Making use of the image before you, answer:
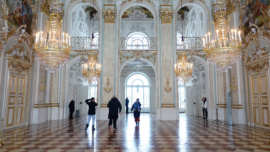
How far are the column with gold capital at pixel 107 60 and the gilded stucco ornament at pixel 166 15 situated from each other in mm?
3143

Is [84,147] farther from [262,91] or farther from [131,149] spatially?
[262,91]

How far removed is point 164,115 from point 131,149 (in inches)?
294

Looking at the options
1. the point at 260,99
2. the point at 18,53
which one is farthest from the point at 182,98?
the point at 18,53

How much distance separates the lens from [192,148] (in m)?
4.72

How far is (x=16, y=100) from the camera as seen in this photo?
8781mm

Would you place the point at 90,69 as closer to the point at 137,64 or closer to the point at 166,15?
the point at 166,15

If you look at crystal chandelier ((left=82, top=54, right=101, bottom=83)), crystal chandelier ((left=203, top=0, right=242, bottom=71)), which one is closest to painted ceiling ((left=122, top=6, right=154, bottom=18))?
crystal chandelier ((left=82, top=54, right=101, bottom=83))

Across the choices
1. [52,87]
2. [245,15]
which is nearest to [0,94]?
[52,87]

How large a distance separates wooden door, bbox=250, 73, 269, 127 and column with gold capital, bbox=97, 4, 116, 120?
7.66 metres

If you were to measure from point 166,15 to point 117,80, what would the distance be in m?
5.29

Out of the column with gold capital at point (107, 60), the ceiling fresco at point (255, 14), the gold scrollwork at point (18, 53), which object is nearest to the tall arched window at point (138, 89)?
the column with gold capital at point (107, 60)

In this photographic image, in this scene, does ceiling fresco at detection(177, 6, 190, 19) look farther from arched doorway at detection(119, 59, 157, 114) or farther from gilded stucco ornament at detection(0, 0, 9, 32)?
gilded stucco ornament at detection(0, 0, 9, 32)

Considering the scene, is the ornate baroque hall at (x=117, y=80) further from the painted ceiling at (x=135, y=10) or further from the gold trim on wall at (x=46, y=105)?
the painted ceiling at (x=135, y=10)

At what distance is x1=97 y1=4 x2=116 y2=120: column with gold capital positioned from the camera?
476 inches
